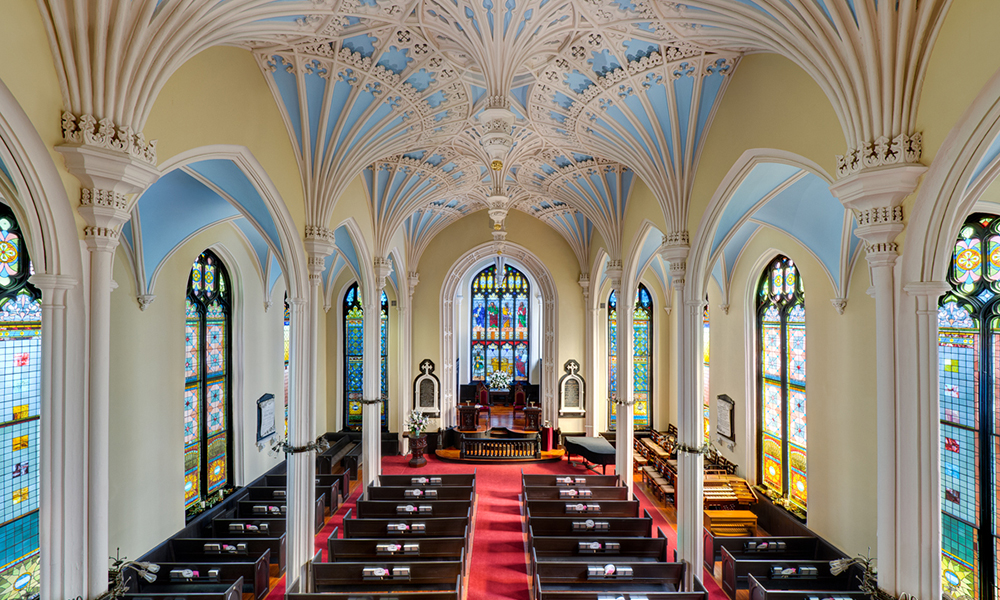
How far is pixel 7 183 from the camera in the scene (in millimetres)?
5301

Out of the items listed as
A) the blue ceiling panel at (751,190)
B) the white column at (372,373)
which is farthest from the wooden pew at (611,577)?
the white column at (372,373)

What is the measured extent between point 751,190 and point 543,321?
1208 centimetres

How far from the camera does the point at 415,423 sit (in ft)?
55.5

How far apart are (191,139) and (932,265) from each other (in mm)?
6717

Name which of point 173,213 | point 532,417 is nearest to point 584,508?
point 532,417

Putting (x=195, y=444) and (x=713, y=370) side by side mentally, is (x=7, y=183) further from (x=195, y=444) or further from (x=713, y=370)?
(x=713, y=370)

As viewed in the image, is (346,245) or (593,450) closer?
(346,245)

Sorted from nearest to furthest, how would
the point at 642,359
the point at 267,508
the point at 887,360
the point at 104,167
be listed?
the point at 104,167 → the point at 887,360 → the point at 267,508 → the point at 642,359

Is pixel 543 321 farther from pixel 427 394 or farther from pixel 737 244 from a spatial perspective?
pixel 737 244

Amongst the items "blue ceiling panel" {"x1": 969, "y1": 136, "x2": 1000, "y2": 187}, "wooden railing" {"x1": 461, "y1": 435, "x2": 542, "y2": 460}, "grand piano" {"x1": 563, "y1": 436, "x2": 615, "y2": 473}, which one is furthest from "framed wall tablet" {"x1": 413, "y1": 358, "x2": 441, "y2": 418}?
"blue ceiling panel" {"x1": 969, "y1": 136, "x2": 1000, "y2": 187}

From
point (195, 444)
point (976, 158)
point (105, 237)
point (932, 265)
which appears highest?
point (976, 158)

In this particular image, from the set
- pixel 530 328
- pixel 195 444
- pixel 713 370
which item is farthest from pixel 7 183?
pixel 530 328

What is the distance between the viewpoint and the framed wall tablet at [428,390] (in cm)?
1881

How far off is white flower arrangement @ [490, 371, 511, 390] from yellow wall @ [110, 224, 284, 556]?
461 inches
